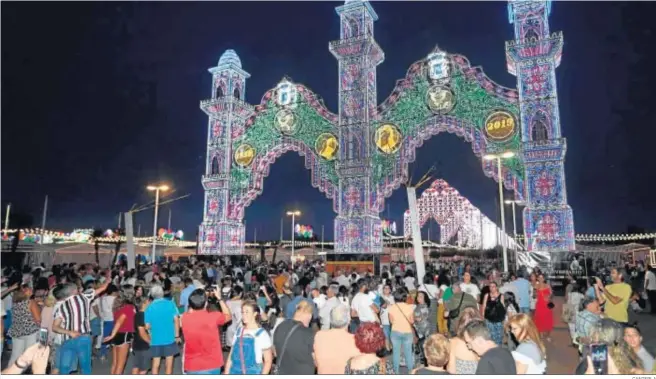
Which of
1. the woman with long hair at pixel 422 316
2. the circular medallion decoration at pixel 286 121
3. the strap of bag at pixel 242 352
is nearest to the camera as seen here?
the strap of bag at pixel 242 352

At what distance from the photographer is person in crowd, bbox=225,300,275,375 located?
4.62 metres

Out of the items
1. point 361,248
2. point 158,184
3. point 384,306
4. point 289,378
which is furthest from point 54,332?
point 361,248

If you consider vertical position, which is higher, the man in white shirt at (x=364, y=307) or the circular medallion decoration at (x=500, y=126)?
the circular medallion decoration at (x=500, y=126)

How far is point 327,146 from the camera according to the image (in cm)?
2945

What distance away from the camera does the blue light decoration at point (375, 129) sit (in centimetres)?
2366

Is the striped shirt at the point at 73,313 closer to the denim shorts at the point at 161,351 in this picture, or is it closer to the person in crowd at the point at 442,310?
the denim shorts at the point at 161,351

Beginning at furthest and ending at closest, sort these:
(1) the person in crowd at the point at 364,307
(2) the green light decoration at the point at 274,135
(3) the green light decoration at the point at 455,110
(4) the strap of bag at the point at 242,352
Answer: (2) the green light decoration at the point at 274,135
(3) the green light decoration at the point at 455,110
(1) the person in crowd at the point at 364,307
(4) the strap of bag at the point at 242,352

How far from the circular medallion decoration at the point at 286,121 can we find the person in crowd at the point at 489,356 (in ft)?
89.7

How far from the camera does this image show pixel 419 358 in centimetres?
904

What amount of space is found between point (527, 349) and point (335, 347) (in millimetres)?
1839

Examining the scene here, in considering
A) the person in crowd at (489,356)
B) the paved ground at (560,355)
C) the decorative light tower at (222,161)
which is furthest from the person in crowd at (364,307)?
the decorative light tower at (222,161)

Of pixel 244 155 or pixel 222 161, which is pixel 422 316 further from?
pixel 222 161

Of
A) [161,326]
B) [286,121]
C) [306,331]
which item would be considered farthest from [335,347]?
[286,121]

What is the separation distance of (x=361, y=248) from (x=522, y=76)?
12.5 metres
